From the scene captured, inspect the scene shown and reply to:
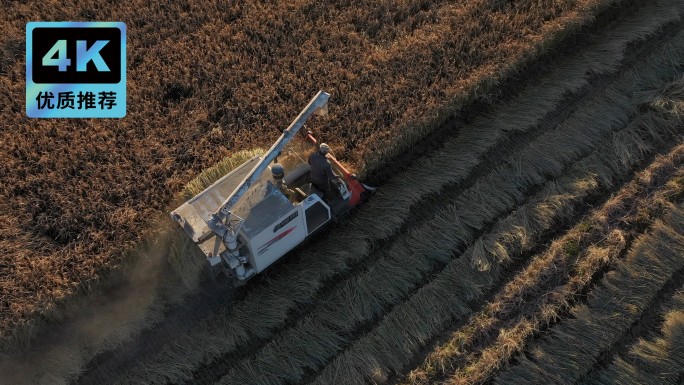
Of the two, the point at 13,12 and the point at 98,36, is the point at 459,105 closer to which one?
the point at 98,36

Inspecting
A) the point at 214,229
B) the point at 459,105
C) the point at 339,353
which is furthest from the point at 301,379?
the point at 459,105

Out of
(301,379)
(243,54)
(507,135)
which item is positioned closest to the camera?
(301,379)

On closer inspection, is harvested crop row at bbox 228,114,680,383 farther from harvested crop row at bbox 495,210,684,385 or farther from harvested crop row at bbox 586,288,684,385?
harvested crop row at bbox 586,288,684,385

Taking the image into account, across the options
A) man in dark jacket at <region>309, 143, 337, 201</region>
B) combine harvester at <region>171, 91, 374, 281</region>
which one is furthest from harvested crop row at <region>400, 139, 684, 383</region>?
man in dark jacket at <region>309, 143, 337, 201</region>

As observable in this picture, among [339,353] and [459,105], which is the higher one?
[459,105]

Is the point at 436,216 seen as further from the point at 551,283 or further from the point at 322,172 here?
the point at 322,172

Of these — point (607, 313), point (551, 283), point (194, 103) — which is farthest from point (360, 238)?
point (194, 103)
